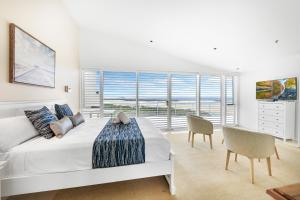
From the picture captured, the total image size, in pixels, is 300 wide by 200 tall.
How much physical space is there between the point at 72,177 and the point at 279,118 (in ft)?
15.9

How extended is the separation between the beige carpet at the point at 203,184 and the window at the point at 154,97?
7.68 ft

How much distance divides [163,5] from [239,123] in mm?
5216

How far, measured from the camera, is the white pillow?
152cm

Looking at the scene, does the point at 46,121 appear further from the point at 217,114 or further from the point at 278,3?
the point at 217,114

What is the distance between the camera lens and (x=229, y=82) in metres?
5.84

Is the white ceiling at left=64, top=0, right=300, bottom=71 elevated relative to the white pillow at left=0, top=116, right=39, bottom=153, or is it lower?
elevated

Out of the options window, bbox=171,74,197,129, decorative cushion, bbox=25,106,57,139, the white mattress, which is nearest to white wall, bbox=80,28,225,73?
window, bbox=171,74,197,129

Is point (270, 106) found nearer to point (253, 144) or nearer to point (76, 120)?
point (253, 144)

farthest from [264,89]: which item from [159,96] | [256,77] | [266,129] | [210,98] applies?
[159,96]

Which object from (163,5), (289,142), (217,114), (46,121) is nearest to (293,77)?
(289,142)

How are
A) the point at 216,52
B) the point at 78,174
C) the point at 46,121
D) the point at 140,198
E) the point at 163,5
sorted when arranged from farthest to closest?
the point at 216,52 → the point at 163,5 → the point at 46,121 → the point at 140,198 → the point at 78,174

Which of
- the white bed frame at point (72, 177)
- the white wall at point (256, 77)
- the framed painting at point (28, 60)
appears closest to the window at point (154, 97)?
the framed painting at point (28, 60)

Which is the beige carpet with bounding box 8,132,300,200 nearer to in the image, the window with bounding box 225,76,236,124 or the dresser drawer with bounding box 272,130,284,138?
the dresser drawer with bounding box 272,130,284,138

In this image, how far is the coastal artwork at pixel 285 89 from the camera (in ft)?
12.9
